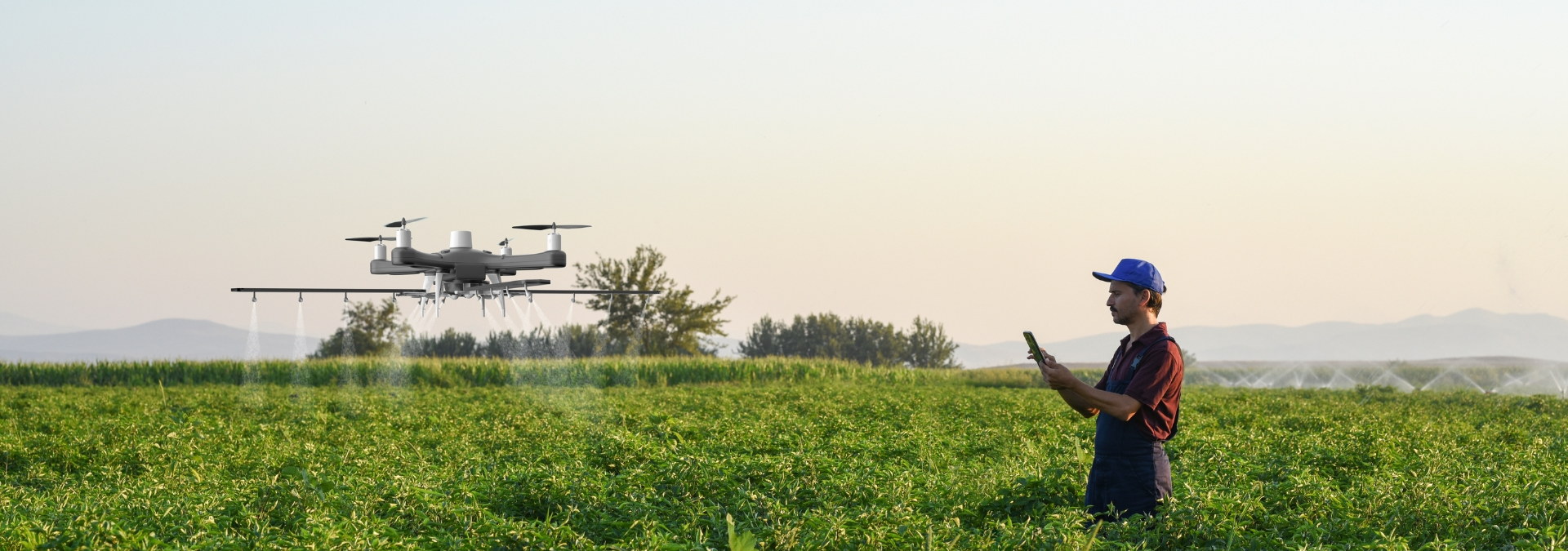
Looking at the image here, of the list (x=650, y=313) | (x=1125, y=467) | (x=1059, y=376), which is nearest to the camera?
(x=1059, y=376)

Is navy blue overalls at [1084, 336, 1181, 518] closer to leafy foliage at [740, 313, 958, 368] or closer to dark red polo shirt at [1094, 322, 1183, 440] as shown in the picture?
dark red polo shirt at [1094, 322, 1183, 440]

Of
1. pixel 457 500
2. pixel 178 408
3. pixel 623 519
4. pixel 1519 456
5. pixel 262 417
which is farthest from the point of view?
pixel 178 408

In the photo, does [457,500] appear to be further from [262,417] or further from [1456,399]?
[1456,399]

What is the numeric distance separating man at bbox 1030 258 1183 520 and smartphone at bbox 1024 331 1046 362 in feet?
0.12

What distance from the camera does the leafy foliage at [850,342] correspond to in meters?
73.2

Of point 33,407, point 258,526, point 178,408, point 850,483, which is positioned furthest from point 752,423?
point 33,407

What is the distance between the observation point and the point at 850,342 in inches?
2938

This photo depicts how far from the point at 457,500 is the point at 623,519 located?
4.38 feet

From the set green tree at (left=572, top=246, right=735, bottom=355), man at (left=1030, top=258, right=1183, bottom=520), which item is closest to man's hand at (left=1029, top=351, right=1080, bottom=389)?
man at (left=1030, top=258, right=1183, bottom=520)

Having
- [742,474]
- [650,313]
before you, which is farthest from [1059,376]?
[650,313]

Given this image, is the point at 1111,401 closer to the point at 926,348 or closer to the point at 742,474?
the point at 742,474

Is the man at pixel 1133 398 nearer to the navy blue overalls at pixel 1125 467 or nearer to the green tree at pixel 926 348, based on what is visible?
the navy blue overalls at pixel 1125 467

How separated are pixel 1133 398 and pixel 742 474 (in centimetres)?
348

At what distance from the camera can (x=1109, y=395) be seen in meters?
5.46
